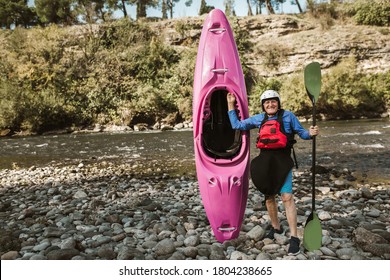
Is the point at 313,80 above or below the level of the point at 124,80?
below

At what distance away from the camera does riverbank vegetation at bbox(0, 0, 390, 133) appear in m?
14.2

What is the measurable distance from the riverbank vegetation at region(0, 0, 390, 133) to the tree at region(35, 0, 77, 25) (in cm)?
341

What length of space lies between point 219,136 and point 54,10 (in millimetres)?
23954

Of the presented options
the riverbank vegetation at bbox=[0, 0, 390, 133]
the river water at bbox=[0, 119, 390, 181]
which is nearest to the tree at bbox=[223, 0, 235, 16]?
the riverbank vegetation at bbox=[0, 0, 390, 133]

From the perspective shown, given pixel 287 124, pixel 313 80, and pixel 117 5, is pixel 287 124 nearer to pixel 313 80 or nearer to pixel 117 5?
pixel 313 80

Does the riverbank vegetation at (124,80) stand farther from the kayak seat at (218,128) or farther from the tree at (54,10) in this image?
the kayak seat at (218,128)

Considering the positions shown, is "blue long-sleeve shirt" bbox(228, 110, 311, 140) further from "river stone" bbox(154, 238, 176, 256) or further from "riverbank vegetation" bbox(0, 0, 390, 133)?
"riverbank vegetation" bbox(0, 0, 390, 133)

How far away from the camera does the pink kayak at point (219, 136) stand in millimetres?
2545

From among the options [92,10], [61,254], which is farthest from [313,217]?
[92,10]

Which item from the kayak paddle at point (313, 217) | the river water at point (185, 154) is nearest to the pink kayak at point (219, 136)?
the kayak paddle at point (313, 217)

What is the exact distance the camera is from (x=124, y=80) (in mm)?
17109

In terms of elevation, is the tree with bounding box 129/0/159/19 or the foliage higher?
the tree with bounding box 129/0/159/19
